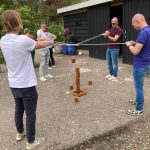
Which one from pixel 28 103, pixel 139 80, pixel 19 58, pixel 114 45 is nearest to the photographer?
pixel 19 58

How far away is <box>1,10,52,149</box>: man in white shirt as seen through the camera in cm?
339

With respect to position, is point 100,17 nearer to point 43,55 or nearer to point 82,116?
point 43,55

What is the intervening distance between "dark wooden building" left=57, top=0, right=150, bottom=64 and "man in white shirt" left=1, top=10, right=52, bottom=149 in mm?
6102

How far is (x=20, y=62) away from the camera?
3514mm

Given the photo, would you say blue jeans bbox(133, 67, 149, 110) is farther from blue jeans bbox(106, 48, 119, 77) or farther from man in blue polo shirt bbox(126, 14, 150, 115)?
blue jeans bbox(106, 48, 119, 77)

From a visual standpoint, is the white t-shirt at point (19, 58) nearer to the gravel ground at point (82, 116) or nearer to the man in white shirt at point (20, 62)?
the man in white shirt at point (20, 62)

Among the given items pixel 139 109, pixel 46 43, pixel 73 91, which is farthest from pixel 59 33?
pixel 46 43

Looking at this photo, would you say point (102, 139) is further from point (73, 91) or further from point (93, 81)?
point (93, 81)

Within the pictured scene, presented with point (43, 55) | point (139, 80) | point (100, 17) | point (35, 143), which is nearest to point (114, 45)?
point (43, 55)

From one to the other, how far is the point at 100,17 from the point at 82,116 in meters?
7.05

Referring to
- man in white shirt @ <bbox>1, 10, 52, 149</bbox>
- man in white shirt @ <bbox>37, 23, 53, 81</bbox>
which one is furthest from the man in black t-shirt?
man in white shirt @ <bbox>1, 10, 52, 149</bbox>

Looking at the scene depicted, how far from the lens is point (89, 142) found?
4.01m

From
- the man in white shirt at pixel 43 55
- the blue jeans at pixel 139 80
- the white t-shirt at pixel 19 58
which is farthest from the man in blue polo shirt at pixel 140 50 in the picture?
the man in white shirt at pixel 43 55

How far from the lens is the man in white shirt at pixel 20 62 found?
11.1ft
